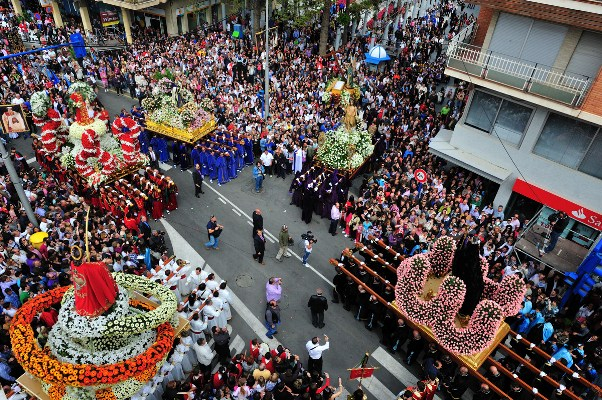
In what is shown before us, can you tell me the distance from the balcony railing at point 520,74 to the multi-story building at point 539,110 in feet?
0.11

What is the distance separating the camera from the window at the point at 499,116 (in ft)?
51.2

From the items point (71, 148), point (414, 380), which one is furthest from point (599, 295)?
point (71, 148)

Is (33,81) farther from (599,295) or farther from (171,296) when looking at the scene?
(599,295)

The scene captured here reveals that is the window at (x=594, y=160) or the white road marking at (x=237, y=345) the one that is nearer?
the white road marking at (x=237, y=345)

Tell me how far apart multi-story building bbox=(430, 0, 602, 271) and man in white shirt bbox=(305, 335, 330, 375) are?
8.08 metres

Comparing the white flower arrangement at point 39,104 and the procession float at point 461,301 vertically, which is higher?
the white flower arrangement at point 39,104

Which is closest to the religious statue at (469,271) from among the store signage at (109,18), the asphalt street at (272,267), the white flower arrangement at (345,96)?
the asphalt street at (272,267)

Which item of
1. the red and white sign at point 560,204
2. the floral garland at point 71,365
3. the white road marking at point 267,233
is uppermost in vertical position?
the red and white sign at point 560,204

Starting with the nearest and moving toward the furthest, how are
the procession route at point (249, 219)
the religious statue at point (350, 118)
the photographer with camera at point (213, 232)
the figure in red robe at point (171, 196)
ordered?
1. the procession route at point (249, 219)
2. the photographer with camera at point (213, 232)
3. the figure in red robe at point (171, 196)
4. the religious statue at point (350, 118)

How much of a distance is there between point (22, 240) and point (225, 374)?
8591 mm

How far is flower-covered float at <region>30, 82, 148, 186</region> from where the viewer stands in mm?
15977

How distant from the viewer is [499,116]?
1611cm

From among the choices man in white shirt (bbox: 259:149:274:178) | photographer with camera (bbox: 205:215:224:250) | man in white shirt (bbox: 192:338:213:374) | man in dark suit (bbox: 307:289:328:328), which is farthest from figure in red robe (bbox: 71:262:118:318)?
man in white shirt (bbox: 259:149:274:178)

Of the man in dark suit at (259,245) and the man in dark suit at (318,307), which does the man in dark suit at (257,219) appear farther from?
the man in dark suit at (318,307)
